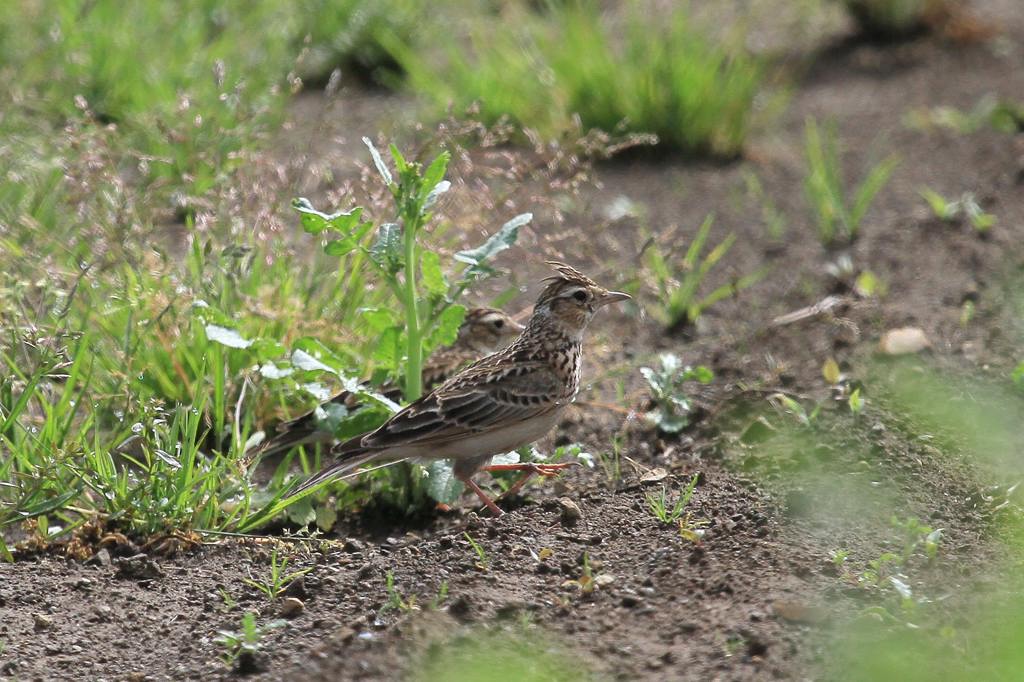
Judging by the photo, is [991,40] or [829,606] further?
[991,40]

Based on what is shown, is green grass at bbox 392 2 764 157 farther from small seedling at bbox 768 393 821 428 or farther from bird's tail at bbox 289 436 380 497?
bird's tail at bbox 289 436 380 497

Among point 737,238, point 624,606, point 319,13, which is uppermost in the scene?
point 319,13

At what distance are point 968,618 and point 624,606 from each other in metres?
1.04

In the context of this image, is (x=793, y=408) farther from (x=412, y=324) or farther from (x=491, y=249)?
(x=412, y=324)

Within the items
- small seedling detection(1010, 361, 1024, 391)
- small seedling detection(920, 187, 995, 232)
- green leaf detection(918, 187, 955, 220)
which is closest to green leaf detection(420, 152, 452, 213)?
small seedling detection(1010, 361, 1024, 391)

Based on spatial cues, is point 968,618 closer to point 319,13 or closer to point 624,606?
point 624,606

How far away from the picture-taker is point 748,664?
409cm

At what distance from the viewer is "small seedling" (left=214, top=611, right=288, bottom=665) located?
14.3ft

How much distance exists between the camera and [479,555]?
4.91 metres

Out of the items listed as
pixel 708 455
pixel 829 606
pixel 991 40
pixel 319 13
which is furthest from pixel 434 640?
pixel 991 40

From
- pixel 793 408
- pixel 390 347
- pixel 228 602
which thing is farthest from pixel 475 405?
pixel 793 408

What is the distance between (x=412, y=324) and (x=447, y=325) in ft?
0.63

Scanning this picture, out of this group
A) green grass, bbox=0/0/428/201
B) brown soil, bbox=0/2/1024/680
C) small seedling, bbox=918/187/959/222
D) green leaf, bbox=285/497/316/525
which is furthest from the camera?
small seedling, bbox=918/187/959/222

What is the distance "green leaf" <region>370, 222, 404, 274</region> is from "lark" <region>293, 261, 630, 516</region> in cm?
52
